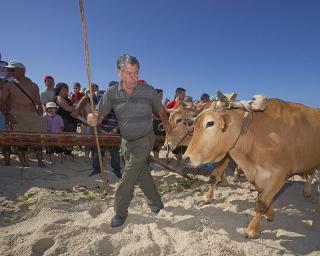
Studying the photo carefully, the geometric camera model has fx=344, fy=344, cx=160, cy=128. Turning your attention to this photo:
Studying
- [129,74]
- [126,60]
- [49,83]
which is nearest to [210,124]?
[129,74]

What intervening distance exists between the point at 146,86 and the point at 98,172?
3738 millimetres

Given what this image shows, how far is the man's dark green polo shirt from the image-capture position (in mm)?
4352

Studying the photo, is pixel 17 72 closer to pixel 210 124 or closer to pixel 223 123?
pixel 210 124

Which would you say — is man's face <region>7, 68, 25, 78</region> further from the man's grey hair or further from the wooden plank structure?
the man's grey hair

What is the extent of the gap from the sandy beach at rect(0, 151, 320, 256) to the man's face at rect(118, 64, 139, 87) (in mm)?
1788

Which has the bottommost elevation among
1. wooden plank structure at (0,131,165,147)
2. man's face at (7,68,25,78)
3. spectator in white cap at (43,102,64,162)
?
wooden plank structure at (0,131,165,147)

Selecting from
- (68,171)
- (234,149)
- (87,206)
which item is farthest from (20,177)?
(234,149)

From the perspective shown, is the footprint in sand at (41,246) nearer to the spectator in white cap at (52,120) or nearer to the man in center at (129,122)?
the man in center at (129,122)

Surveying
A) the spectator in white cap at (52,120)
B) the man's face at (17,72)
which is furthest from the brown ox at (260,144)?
the spectator in white cap at (52,120)

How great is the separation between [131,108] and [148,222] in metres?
1.48

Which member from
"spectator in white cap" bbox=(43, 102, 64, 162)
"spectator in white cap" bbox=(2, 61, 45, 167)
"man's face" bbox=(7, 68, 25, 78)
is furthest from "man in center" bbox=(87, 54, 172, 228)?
"spectator in white cap" bbox=(43, 102, 64, 162)

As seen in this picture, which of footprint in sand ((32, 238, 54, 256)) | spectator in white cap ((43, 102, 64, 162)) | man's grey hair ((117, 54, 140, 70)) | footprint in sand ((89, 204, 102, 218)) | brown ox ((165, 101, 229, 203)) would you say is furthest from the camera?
spectator in white cap ((43, 102, 64, 162))

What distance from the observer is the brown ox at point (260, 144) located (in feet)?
14.4

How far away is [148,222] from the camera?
4.44 meters
